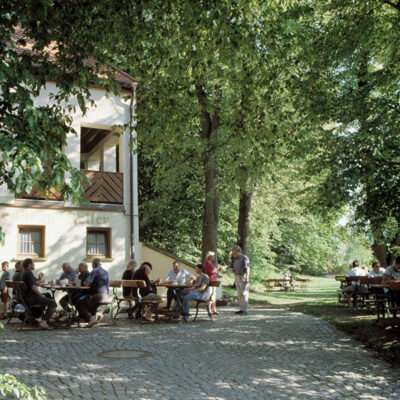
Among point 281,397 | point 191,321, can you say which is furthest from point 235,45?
point 191,321

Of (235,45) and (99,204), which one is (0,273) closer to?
(99,204)

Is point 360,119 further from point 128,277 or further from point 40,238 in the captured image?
point 40,238

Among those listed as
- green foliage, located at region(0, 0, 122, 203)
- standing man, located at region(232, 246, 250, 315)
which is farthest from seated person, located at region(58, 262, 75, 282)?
green foliage, located at region(0, 0, 122, 203)

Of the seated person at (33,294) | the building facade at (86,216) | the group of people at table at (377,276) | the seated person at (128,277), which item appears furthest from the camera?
the building facade at (86,216)

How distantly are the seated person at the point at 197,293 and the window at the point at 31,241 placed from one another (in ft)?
19.7

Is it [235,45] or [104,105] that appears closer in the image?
[235,45]

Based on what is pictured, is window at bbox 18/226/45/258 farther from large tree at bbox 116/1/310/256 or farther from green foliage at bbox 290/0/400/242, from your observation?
green foliage at bbox 290/0/400/242

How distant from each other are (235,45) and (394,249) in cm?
1644

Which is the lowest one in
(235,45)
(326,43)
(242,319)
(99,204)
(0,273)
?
(242,319)

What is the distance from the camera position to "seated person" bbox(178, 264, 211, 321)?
1328 centimetres

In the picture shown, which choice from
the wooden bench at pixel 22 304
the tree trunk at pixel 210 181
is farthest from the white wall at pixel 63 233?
the wooden bench at pixel 22 304

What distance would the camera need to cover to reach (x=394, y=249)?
2141 centimetres

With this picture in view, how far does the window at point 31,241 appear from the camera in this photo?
55.3 ft

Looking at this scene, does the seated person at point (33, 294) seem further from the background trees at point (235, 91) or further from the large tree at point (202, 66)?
the large tree at point (202, 66)
